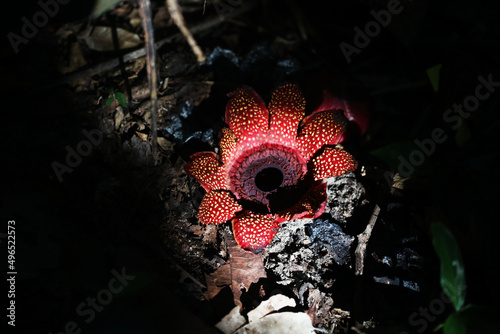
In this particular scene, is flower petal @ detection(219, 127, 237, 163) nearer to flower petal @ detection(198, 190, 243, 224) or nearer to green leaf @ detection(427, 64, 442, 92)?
flower petal @ detection(198, 190, 243, 224)

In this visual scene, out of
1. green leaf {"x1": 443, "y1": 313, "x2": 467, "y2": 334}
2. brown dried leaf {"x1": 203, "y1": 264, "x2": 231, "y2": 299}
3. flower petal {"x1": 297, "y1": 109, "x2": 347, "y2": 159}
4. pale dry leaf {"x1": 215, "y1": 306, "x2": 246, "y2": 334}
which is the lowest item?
green leaf {"x1": 443, "y1": 313, "x2": 467, "y2": 334}

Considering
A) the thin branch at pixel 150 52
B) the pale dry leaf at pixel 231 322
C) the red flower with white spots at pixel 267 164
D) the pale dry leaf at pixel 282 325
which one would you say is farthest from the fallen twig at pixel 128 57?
the pale dry leaf at pixel 282 325

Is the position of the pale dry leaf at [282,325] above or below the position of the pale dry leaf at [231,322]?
below

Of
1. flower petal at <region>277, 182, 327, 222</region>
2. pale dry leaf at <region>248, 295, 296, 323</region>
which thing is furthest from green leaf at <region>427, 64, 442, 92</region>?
pale dry leaf at <region>248, 295, 296, 323</region>

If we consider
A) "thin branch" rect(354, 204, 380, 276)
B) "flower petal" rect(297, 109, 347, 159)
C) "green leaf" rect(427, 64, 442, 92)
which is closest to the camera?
"thin branch" rect(354, 204, 380, 276)

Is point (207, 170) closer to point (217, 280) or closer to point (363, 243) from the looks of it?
point (217, 280)

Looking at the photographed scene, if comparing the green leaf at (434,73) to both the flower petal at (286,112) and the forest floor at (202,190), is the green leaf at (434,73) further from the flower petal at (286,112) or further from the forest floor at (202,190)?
the flower petal at (286,112)
